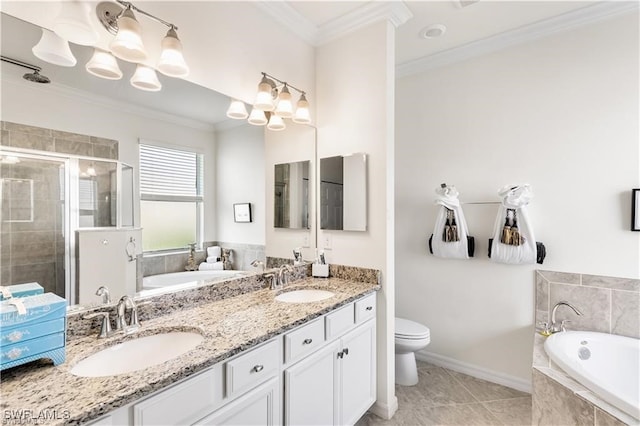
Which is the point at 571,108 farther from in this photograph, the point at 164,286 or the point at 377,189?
the point at 164,286

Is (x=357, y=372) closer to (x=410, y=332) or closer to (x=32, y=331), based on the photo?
(x=410, y=332)

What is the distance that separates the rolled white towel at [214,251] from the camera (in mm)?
A: 1780

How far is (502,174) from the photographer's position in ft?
8.16

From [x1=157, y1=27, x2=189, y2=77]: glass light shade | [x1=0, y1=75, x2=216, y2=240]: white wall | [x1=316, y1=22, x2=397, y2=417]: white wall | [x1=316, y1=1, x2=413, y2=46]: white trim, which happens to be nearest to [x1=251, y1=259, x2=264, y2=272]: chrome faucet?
[x1=0, y1=75, x2=216, y2=240]: white wall

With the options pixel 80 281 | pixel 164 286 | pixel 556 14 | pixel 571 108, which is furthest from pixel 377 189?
pixel 556 14

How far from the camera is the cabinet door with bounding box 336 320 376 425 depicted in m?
1.75

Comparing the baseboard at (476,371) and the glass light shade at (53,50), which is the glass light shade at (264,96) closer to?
the glass light shade at (53,50)

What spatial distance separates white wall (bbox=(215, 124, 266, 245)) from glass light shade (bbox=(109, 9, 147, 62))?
0.61m

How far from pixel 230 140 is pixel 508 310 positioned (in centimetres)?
251

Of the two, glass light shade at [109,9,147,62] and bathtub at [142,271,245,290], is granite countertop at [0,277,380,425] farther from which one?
glass light shade at [109,9,147,62]

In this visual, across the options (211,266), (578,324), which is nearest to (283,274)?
(211,266)

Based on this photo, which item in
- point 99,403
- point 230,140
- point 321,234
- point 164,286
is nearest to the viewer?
point 99,403

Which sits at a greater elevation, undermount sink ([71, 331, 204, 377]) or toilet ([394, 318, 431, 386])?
undermount sink ([71, 331, 204, 377])

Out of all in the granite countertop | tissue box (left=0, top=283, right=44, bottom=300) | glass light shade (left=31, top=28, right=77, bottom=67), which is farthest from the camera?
glass light shade (left=31, top=28, right=77, bottom=67)
